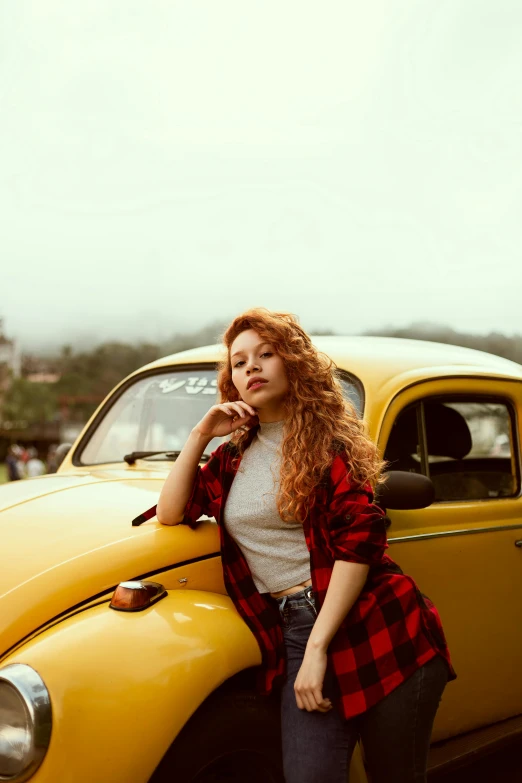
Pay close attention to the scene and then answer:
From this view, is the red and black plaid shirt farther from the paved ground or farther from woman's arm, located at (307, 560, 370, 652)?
the paved ground

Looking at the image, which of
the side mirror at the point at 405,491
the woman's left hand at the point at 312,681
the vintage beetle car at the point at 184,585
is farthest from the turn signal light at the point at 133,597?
the side mirror at the point at 405,491

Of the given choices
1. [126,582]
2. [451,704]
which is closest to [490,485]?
[451,704]

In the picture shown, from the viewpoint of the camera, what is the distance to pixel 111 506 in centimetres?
290

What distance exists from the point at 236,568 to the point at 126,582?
0.35m

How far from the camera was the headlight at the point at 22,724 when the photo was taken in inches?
77.8

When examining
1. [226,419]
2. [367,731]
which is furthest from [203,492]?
[367,731]

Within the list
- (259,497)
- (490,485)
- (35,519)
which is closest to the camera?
(259,497)

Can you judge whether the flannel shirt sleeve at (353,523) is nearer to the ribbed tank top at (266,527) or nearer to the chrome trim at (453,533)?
the ribbed tank top at (266,527)

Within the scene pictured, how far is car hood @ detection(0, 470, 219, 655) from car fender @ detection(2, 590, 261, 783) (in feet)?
0.28

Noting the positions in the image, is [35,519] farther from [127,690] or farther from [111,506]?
[127,690]

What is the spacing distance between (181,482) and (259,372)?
1.53ft

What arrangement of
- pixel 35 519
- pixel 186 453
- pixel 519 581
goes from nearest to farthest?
pixel 186 453, pixel 35 519, pixel 519 581

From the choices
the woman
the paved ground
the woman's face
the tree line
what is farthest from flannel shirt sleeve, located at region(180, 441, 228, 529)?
the tree line

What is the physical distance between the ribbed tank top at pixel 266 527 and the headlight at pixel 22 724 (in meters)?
0.73
